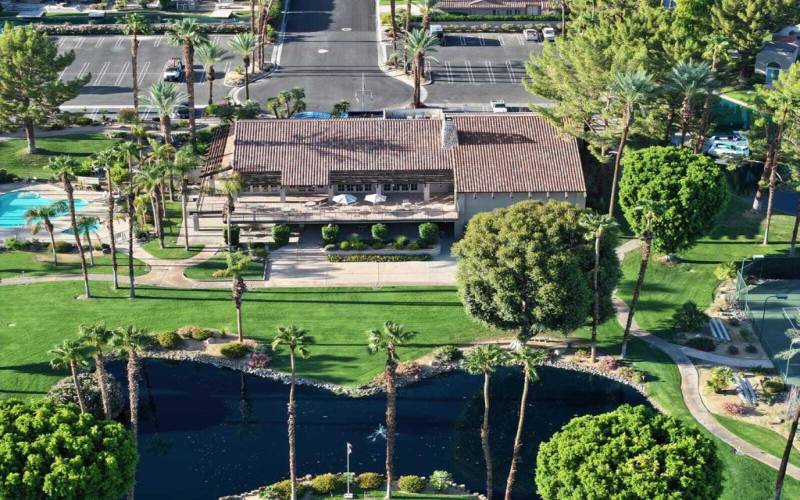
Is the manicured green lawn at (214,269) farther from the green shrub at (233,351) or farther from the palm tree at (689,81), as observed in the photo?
the palm tree at (689,81)

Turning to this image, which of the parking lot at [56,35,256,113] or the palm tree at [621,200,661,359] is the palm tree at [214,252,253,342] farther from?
the parking lot at [56,35,256,113]

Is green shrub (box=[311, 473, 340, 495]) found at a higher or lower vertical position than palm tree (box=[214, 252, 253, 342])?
lower

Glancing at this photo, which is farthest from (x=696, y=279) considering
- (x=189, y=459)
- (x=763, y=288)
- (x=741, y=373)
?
(x=189, y=459)

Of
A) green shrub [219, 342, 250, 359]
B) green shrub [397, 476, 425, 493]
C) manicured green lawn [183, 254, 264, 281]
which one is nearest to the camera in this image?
green shrub [397, 476, 425, 493]

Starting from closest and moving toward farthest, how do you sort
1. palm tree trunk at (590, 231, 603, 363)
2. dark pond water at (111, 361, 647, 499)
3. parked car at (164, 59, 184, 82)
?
dark pond water at (111, 361, 647, 499) < palm tree trunk at (590, 231, 603, 363) < parked car at (164, 59, 184, 82)

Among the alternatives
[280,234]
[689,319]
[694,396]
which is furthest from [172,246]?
[694,396]

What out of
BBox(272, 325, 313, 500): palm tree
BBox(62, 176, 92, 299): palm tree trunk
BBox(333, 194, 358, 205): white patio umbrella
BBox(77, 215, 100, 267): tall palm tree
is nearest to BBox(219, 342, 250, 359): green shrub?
BBox(62, 176, 92, 299): palm tree trunk

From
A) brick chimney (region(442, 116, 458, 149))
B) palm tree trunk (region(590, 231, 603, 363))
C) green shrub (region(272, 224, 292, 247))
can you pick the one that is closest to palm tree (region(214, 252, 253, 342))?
green shrub (region(272, 224, 292, 247))

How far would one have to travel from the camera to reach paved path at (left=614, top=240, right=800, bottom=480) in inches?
3770

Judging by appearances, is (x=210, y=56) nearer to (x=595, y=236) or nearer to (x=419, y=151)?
(x=419, y=151)

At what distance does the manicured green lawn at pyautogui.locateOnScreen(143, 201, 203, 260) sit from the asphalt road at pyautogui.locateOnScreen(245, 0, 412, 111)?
33.9m

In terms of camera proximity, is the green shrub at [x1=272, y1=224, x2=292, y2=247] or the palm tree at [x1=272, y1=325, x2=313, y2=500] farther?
the green shrub at [x1=272, y1=224, x2=292, y2=247]

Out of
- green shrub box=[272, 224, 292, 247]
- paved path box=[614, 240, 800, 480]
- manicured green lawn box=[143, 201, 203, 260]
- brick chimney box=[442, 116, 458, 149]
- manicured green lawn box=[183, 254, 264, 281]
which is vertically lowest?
paved path box=[614, 240, 800, 480]

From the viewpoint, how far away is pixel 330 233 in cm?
12762
